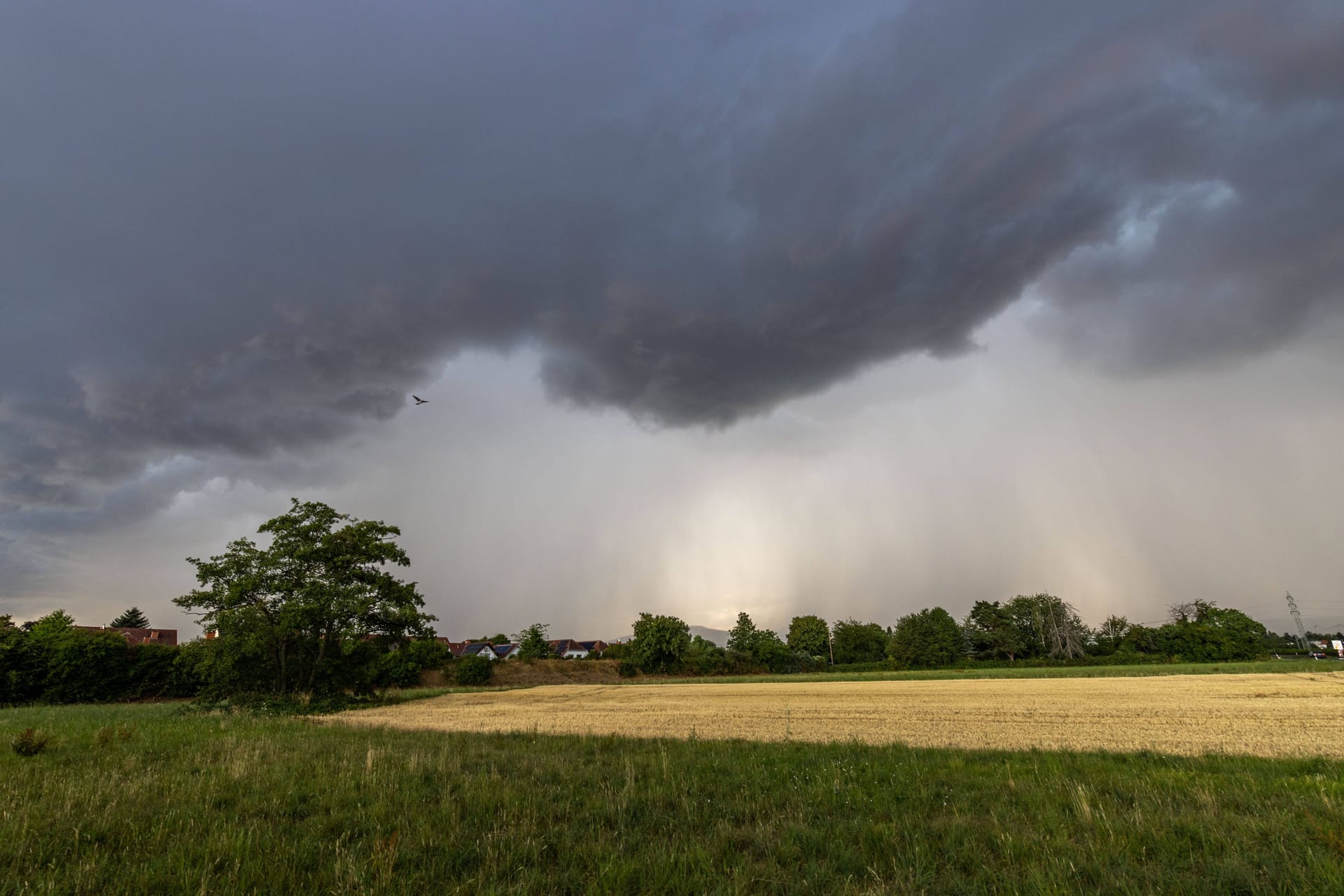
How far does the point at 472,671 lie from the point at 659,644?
104ft

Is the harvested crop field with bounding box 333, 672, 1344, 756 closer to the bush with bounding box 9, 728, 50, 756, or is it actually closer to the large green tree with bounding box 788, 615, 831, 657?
the bush with bounding box 9, 728, 50, 756

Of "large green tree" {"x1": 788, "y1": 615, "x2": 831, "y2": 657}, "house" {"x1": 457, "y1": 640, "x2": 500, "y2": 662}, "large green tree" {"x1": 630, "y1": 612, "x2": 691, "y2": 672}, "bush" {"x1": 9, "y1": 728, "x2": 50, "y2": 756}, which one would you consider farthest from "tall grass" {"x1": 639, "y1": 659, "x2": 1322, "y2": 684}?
"bush" {"x1": 9, "y1": 728, "x2": 50, "y2": 756}

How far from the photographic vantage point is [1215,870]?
5.78 metres

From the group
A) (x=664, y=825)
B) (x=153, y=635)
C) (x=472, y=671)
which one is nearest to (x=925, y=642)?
(x=472, y=671)

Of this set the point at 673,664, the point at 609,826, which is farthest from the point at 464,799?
the point at 673,664

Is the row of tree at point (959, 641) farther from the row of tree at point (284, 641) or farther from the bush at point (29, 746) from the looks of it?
the bush at point (29, 746)

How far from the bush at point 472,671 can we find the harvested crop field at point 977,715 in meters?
18.1

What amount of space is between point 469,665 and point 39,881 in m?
70.4

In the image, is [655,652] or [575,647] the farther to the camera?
[575,647]

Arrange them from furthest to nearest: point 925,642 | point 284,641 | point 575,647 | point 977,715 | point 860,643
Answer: point 575,647 < point 860,643 < point 925,642 < point 284,641 < point 977,715

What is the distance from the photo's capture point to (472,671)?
68.8 m

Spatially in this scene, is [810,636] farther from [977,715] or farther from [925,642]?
[977,715]

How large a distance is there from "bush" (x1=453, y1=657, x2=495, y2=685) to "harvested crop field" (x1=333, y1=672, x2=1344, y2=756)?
1813cm

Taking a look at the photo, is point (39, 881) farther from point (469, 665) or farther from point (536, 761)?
point (469, 665)
